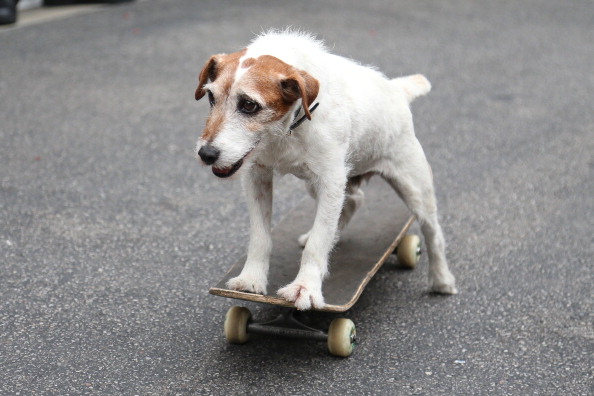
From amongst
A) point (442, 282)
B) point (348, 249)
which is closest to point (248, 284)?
point (348, 249)

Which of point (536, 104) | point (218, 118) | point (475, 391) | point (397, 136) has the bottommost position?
point (536, 104)

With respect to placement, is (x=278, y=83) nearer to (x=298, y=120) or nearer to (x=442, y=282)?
(x=298, y=120)

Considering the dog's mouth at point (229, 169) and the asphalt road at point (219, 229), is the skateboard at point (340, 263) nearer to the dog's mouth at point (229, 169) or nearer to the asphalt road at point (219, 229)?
the asphalt road at point (219, 229)

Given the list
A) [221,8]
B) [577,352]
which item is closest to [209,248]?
[577,352]

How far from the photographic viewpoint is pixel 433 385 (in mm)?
3592

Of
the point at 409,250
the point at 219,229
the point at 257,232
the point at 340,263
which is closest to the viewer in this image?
the point at 257,232

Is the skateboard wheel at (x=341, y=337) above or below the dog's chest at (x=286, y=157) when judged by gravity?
below

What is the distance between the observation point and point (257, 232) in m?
3.79

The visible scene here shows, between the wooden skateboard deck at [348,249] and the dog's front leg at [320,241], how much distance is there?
92 millimetres

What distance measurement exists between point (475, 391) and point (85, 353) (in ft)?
5.80

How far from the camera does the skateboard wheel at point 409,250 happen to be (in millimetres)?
4699

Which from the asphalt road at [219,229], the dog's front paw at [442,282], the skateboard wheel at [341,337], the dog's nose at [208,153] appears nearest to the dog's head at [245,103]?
the dog's nose at [208,153]

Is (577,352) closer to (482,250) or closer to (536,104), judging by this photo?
(482,250)

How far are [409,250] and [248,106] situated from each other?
1.76m
